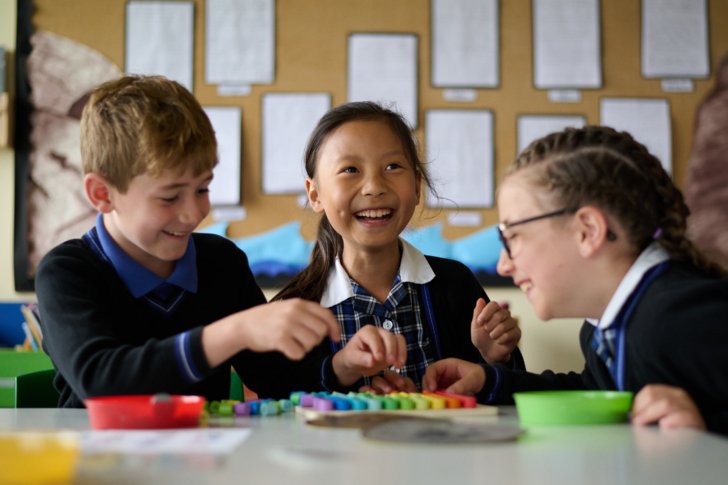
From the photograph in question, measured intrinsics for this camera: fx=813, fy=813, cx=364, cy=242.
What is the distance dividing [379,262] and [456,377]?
1.81 feet

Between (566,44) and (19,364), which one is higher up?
(566,44)

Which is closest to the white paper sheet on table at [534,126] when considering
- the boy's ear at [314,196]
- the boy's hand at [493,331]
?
the boy's ear at [314,196]

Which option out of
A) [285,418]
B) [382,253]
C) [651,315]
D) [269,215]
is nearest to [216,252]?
[382,253]

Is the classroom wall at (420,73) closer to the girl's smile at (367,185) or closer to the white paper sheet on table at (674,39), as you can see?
the white paper sheet on table at (674,39)

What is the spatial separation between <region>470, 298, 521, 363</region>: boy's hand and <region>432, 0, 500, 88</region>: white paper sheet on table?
1678mm

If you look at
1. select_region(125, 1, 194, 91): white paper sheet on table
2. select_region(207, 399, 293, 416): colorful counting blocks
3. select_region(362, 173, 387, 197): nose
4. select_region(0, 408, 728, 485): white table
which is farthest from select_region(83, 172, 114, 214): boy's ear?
select_region(125, 1, 194, 91): white paper sheet on table

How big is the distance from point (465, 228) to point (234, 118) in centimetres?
94

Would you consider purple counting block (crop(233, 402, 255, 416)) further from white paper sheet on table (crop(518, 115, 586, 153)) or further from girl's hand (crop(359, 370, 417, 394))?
white paper sheet on table (crop(518, 115, 586, 153))

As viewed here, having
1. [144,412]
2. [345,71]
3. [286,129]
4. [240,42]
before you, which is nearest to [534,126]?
[345,71]

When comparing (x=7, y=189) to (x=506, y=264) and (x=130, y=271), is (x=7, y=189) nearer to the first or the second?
(x=130, y=271)

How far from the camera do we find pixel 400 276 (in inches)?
69.1

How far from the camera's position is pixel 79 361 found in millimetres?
1101

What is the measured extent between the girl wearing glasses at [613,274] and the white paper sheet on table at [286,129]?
5.70ft

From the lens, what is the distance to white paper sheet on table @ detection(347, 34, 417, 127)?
9.87ft
